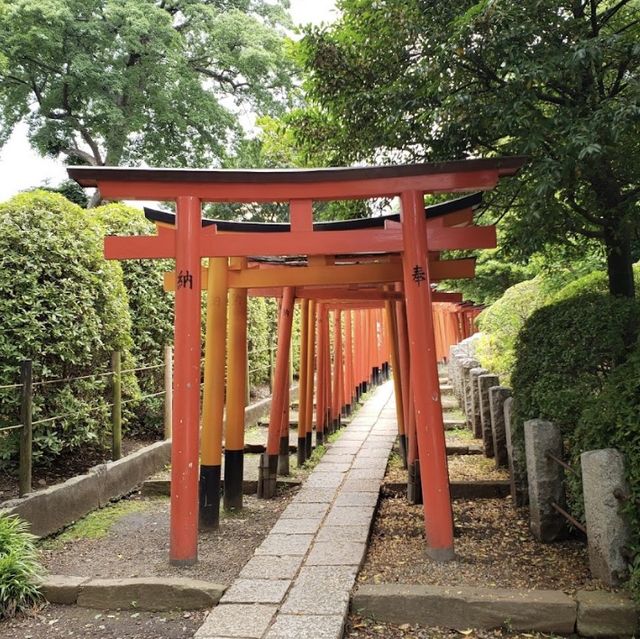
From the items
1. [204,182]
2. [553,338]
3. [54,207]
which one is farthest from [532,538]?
[54,207]

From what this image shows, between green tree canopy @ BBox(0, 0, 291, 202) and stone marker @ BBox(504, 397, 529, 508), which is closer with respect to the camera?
stone marker @ BBox(504, 397, 529, 508)

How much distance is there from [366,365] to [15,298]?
49.3 feet

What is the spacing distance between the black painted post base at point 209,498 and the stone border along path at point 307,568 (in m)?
0.59

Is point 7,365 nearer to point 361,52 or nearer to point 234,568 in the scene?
point 234,568

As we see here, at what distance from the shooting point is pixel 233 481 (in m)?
6.52

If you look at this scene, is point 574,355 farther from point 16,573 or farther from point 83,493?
point 83,493

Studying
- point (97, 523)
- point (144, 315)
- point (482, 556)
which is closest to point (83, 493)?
point (97, 523)

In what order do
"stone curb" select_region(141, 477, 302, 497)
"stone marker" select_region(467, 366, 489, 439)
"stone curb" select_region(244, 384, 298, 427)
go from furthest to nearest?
"stone curb" select_region(244, 384, 298, 427) → "stone marker" select_region(467, 366, 489, 439) → "stone curb" select_region(141, 477, 302, 497)

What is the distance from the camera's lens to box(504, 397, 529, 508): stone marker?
5.71m

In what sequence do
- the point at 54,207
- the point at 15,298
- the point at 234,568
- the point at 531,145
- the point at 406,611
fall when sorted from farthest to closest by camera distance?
the point at 54,207, the point at 15,298, the point at 234,568, the point at 531,145, the point at 406,611

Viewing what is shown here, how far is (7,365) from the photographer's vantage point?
5.98 meters

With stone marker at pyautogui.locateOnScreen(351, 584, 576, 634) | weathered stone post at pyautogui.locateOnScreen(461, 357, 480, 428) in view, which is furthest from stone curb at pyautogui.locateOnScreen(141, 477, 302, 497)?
weathered stone post at pyautogui.locateOnScreen(461, 357, 480, 428)

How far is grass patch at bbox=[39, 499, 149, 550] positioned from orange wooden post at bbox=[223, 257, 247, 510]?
42.3 inches

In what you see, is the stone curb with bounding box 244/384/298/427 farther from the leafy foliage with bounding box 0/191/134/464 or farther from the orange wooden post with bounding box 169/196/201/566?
the orange wooden post with bounding box 169/196/201/566
